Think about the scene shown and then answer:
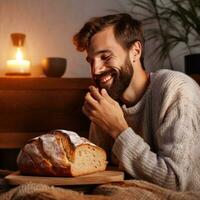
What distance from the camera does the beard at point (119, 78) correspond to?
138 cm

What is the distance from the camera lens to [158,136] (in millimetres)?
1191

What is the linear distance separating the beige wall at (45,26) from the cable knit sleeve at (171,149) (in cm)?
106

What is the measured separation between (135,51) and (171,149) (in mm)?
497

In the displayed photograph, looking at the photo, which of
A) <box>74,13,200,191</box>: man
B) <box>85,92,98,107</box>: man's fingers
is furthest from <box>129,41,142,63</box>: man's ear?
<box>85,92,98,107</box>: man's fingers

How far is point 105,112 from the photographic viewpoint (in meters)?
1.30

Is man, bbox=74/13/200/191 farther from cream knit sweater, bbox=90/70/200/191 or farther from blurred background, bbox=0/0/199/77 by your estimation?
blurred background, bbox=0/0/199/77

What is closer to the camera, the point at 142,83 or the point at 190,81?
the point at 190,81

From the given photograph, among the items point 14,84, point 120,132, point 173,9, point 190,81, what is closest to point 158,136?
point 120,132

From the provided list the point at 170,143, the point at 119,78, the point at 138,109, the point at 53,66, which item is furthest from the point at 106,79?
the point at 53,66

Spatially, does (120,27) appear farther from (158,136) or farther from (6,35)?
(6,35)

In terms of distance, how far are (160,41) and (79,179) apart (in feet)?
4.42

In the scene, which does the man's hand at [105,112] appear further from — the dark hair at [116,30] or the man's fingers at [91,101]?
the dark hair at [116,30]

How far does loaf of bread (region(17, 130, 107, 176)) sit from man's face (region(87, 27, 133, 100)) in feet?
1.02

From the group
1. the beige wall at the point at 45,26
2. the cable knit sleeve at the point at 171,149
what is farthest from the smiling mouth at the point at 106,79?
→ the beige wall at the point at 45,26
